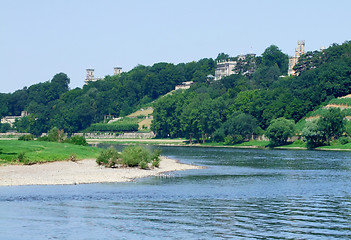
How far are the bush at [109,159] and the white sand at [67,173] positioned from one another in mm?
925

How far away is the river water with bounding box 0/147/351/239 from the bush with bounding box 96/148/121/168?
10993 mm

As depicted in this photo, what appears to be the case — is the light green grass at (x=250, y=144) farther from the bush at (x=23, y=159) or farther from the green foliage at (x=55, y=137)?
the bush at (x=23, y=159)

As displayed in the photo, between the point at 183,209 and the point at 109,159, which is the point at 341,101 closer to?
the point at 109,159

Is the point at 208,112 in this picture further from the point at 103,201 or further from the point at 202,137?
the point at 103,201

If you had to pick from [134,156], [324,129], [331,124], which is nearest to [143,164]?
[134,156]

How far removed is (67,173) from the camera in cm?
6612

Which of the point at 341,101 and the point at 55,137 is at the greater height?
the point at 341,101

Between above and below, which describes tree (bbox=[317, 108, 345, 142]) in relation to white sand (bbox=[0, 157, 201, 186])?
above

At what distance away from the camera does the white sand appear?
58594 millimetres

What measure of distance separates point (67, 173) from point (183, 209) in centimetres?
2575

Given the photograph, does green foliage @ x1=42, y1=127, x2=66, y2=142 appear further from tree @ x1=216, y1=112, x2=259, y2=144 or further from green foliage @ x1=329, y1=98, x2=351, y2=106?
green foliage @ x1=329, y1=98, x2=351, y2=106

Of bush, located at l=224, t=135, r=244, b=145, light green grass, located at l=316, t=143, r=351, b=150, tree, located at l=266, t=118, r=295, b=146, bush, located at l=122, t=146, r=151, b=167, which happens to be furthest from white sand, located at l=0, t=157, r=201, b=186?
bush, located at l=224, t=135, r=244, b=145

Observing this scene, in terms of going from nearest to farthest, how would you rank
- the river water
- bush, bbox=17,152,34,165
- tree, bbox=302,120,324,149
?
the river water, bush, bbox=17,152,34,165, tree, bbox=302,120,324,149

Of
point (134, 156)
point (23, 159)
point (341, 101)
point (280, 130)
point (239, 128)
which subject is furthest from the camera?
point (341, 101)
